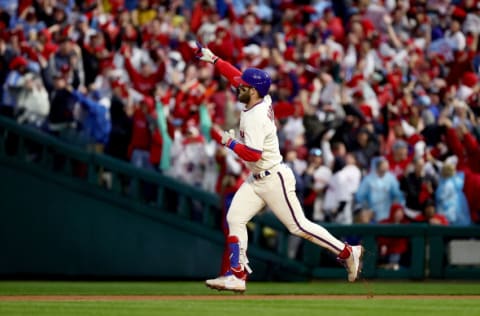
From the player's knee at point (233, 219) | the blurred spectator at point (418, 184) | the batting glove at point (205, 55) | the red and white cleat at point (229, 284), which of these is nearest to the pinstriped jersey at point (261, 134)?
the player's knee at point (233, 219)

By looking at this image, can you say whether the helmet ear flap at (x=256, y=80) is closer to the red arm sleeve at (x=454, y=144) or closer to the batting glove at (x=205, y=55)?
the batting glove at (x=205, y=55)

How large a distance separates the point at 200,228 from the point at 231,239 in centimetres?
607

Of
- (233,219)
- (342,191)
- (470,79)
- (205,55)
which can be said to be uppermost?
(470,79)

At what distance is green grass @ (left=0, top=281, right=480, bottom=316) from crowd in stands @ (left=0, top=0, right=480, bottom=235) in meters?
2.35

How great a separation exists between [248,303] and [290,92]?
9.06 meters

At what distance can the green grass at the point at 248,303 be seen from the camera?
11492 mm

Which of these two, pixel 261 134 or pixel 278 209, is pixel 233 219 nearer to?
pixel 278 209

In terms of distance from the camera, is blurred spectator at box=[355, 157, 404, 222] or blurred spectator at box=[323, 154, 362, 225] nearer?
blurred spectator at box=[355, 157, 404, 222]

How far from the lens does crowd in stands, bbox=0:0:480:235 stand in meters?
19.0

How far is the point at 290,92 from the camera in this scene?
21.4 meters

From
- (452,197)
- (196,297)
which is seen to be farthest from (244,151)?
(452,197)

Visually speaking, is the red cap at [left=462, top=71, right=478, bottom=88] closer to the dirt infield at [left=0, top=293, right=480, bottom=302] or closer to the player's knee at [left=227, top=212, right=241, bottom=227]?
the dirt infield at [left=0, top=293, right=480, bottom=302]

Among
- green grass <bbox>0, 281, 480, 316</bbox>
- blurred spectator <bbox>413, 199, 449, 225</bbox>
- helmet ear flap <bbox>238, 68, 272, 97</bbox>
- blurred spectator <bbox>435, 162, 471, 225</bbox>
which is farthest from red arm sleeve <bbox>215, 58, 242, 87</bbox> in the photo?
blurred spectator <bbox>413, 199, 449, 225</bbox>

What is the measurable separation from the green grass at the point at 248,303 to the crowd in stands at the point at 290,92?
235 cm
